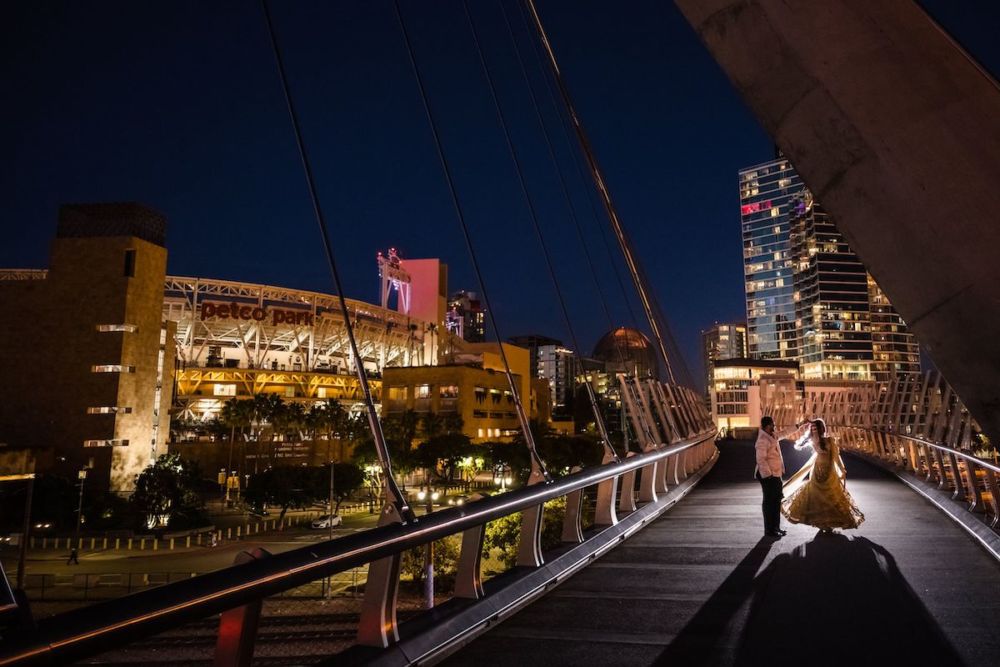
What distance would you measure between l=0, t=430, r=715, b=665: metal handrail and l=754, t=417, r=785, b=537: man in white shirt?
5.89 m

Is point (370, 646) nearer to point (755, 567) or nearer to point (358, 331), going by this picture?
point (755, 567)

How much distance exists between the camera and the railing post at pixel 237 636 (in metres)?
2.66

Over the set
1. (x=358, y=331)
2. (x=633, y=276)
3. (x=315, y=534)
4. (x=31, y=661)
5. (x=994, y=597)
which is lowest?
(x=315, y=534)

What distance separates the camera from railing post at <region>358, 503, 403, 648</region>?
12.0 ft

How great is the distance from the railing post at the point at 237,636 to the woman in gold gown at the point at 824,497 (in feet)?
26.2

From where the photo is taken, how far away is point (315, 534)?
4825 cm

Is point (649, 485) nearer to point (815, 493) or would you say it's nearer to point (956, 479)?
point (815, 493)

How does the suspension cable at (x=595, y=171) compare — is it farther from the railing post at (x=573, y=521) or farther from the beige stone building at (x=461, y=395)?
the beige stone building at (x=461, y=395)

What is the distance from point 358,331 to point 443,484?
33719 millimetres

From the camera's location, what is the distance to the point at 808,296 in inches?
6624

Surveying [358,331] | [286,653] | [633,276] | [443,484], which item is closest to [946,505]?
[633,276]

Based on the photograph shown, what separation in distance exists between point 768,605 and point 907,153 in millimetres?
3679

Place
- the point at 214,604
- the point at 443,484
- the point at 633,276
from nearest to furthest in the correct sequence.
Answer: the point at 214,604
the point at 633,276
the point at 443,484

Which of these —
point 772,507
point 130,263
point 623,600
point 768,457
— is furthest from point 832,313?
point 623,600
